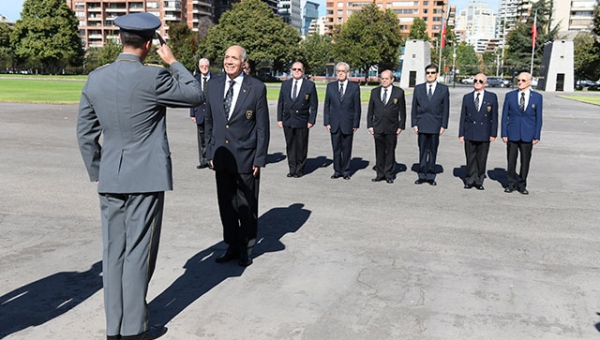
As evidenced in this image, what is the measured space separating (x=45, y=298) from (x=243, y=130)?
7.37 feet

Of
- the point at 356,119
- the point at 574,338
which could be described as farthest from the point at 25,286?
the point at 356,119

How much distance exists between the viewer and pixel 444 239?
6.47m

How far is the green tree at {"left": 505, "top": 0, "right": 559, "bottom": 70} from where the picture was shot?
291 ft

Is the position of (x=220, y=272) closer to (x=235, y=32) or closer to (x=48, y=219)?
(x=48, y=219)

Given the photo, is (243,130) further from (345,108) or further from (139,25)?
(345,108)

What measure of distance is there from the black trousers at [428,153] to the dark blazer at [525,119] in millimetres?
1267

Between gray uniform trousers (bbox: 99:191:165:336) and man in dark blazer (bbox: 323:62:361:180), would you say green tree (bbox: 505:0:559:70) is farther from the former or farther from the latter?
gray uniform trousers (bbox: 99:191:165:336)

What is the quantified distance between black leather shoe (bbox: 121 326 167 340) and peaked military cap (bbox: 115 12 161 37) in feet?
6.41

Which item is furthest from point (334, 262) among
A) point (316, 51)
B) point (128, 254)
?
point (316, 51)

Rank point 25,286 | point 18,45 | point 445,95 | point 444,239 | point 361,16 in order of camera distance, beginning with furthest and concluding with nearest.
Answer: point 18,45 → point 361,16 → point 445,95 → point 444,239 → point 25,286

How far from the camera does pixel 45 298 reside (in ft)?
14.6

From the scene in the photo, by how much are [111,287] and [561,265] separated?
429 cm

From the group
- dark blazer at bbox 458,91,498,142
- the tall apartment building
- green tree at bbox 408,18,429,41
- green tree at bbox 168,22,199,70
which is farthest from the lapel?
the tall apartment building

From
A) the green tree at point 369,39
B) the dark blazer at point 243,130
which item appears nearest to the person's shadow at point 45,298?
the dark blazer at point 243,130
